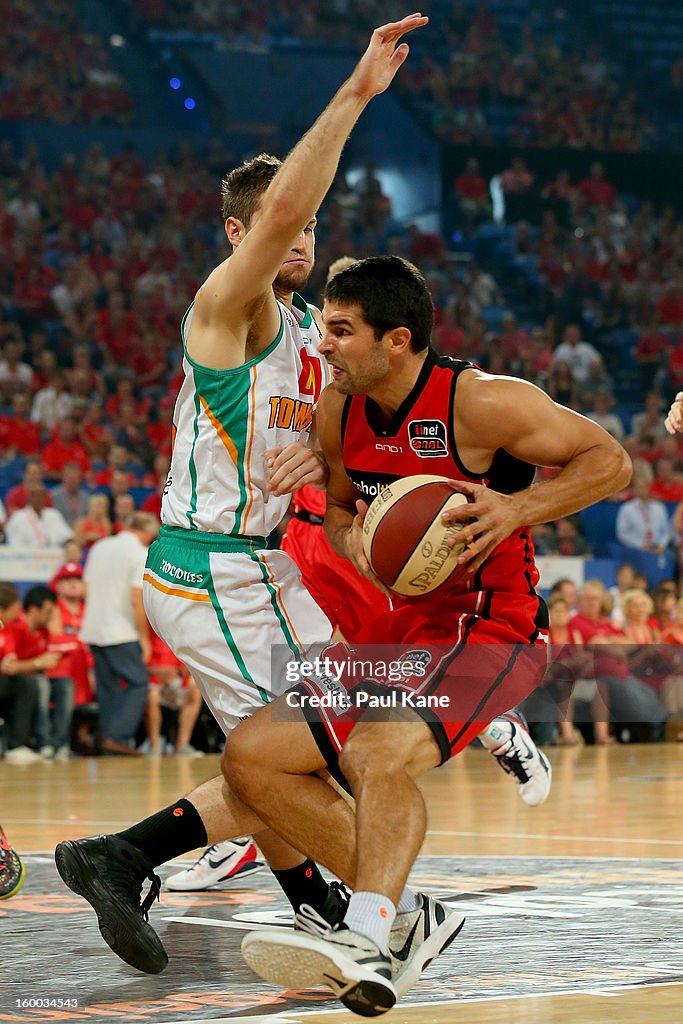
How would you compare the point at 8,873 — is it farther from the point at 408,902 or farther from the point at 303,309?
the point at 303,309

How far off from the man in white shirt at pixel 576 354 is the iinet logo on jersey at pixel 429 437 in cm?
1581

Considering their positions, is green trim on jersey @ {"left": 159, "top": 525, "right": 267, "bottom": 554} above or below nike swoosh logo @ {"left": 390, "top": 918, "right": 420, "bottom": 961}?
above

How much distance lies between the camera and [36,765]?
38.4 ft

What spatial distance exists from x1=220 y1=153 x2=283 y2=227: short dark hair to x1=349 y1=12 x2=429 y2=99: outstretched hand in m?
0.63

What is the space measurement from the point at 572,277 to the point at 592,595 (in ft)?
35.9

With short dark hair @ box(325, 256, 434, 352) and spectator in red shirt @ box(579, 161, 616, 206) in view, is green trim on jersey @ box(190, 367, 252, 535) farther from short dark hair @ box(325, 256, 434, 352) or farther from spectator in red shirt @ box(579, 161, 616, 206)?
spectator in red shirt @ box(579, 161, 616, 206)

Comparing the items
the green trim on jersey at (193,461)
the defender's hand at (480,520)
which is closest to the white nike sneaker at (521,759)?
the green trim on jersey at (193,461)

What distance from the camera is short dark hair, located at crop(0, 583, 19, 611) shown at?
1166 cm

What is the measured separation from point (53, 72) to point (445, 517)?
21241 mm

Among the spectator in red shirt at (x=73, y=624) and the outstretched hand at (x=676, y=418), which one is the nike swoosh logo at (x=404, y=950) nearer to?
the outstretched hand at (x=676, y=418)

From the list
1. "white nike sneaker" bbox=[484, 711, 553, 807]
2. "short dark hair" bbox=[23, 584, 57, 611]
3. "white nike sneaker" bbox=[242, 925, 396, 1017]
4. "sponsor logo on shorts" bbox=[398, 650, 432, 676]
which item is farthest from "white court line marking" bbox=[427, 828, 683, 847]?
"short dark hair" bbox=[23, 584, 57, 611]

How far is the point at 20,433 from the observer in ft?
50.3

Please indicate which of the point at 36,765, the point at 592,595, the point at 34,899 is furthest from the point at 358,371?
the point at 592,595

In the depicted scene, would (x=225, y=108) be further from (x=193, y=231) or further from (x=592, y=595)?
(x=592, y=595)
